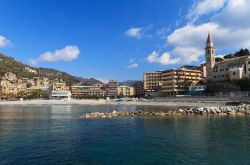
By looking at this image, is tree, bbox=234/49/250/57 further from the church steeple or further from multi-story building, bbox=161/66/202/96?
multi-story building, bbox=161/66/202/96

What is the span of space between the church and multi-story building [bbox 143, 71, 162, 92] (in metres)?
53.5

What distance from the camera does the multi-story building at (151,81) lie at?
7562 inches

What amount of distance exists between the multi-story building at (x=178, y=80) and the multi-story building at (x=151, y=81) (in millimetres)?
19182

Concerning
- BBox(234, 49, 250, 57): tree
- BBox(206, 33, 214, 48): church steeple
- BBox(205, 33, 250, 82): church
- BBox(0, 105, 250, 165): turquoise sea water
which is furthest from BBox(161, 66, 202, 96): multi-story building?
BBox(0, 105, 250, 165): turquoise sea water

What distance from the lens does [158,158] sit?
70.6ft

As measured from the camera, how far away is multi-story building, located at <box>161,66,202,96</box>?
162125 mm

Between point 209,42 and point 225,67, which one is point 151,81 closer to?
point 209,42

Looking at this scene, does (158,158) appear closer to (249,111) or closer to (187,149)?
(187,149)

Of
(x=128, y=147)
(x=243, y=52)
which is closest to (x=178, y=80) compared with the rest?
(x=243, y=52)

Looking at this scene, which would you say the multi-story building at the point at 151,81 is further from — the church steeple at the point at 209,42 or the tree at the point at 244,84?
the tree at the point at 244,84

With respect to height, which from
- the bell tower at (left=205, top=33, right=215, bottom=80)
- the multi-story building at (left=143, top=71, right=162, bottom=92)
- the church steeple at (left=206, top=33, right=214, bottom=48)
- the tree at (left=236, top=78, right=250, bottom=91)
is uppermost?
the church steeple at (left=206, top=33, right=214, bottom=48)

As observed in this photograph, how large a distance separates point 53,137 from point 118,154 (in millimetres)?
10895

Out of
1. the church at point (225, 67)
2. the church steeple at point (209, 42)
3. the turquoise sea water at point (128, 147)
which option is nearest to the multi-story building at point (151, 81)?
the church at point (225, 67)

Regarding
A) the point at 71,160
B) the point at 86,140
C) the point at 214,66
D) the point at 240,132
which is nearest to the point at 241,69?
the point at 214,66
